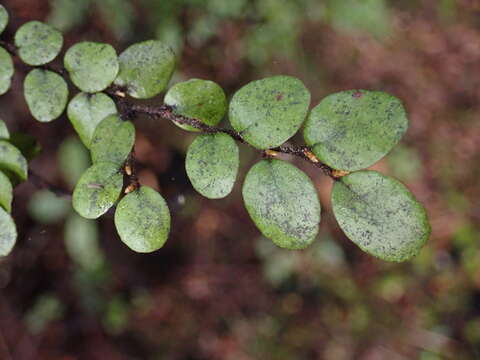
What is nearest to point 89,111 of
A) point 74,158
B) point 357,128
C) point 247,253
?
point 357,128

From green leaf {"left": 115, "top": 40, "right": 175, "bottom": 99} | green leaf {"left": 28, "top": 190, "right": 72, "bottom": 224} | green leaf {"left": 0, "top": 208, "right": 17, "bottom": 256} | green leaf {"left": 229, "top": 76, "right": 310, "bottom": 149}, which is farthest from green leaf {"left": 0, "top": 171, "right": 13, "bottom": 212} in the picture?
green leaf {"left": 28, "top": 190, "right": 72, "bottom": 224}

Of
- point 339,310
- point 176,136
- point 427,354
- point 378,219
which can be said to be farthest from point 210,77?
point 427,354

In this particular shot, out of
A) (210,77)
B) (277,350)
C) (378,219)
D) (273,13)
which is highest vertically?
(378,219)

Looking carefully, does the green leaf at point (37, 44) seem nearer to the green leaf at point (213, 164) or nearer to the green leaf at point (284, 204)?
the green leaf at point (213, 164)

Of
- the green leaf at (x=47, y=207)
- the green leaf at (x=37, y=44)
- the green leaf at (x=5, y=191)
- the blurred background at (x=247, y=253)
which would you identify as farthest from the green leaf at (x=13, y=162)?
the green leaf at (x=47, y=207)

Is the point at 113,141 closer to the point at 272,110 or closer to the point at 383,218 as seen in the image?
the point at 272,110

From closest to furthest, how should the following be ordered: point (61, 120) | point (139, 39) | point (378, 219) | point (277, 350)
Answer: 1. point (378, 219)
2. point (139, 39)
3. point (61, 120)
4. point (277, 350)

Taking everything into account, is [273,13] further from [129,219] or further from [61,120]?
[129,219]
